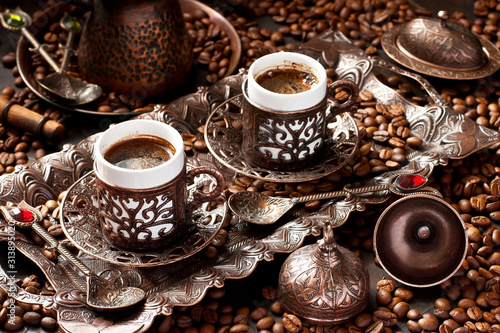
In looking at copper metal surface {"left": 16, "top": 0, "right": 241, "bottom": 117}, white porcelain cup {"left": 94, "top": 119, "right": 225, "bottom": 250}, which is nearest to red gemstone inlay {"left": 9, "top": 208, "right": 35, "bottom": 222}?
white porcelain cup {"left": 94, "top": 119, "right": 225, "bottom": 250}

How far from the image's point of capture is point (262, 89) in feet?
5.42

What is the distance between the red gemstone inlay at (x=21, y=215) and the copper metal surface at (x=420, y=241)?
0.79m

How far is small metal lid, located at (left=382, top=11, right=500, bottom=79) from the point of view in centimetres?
224

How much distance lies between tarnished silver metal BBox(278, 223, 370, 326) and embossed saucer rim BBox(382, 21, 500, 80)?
0.91 meters

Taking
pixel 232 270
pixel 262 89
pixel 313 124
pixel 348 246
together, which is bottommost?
pixel 348 246

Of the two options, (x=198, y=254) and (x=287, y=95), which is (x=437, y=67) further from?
(x=198, y=254)

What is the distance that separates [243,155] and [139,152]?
1.11 ft

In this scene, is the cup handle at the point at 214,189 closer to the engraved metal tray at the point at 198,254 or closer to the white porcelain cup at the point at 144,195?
the white porcelain cup at the point at 144,195

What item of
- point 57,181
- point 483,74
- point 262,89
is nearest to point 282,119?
point 262,89

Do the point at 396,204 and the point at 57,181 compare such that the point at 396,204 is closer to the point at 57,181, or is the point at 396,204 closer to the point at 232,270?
the point at 232,270

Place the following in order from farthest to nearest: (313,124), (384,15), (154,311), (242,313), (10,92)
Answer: (384,15)
(10,92)
(313,124)
(242,313)
(154,311)

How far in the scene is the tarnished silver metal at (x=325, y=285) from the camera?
1512 mm

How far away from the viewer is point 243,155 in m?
1.79

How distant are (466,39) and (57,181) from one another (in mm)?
1366
